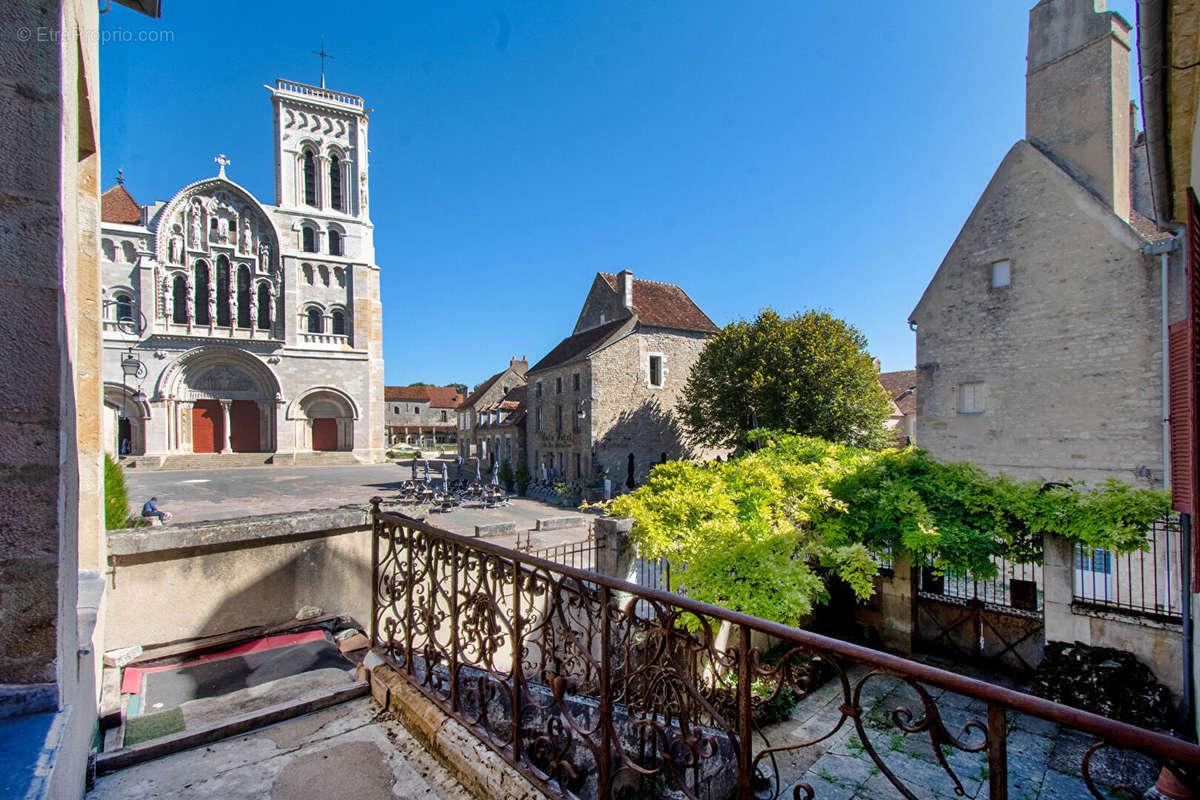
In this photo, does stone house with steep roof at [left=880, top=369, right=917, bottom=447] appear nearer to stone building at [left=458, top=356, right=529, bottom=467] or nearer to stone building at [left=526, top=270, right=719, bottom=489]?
stone building at [left=526, top=270, right=719, bottom=489]

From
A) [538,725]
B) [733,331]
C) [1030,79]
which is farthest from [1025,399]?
[538,725]

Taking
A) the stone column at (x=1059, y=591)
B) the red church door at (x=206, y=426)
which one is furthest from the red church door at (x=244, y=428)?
the stone column at (x=1059, y=591)

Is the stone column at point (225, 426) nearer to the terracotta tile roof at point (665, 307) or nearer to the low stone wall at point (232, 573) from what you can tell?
the terracotta tile roof at point (665, 307)

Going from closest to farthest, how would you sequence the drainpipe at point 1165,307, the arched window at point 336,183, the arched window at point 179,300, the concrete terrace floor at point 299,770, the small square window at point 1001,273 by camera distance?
the concrete terrace floor at point 299,770, the drainpipe at point 1165,307, the small square window at point 1001,273, the arched window at point 179,300, the arched window at point 336,183

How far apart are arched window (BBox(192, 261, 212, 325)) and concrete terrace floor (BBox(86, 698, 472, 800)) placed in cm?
3563

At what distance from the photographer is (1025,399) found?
14258 millimetres

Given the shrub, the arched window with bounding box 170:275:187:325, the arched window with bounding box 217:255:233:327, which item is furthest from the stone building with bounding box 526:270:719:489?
the arched window with bounding box 170:275:187:325

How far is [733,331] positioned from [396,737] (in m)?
23.8

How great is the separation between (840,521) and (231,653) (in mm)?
8632

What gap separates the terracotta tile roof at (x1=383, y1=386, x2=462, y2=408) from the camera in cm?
6319

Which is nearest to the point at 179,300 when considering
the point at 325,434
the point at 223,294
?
the point at 223,294

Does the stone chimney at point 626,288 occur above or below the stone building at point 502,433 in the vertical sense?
above

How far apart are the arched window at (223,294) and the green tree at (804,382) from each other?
28.5m

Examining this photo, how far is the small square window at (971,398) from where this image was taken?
15.1m
